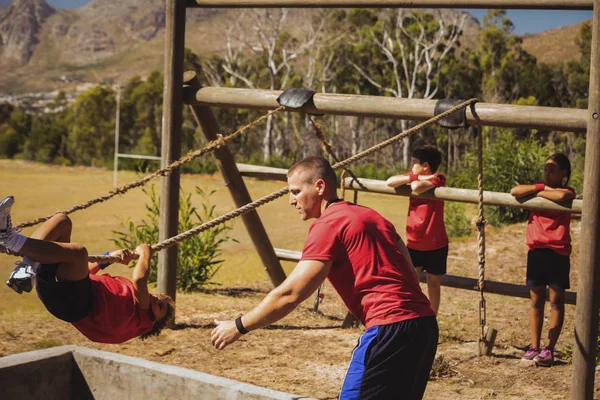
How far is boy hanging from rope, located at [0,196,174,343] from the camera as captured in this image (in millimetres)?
3836

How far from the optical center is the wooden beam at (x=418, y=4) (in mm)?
5031

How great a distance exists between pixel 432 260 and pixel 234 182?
199cm

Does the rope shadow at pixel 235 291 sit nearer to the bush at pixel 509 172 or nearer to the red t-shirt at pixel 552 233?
the red t-shirt at pixel 552 233

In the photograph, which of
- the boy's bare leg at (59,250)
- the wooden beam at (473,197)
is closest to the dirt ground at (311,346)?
the wooden beam at (473,197)

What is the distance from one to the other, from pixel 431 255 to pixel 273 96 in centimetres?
184

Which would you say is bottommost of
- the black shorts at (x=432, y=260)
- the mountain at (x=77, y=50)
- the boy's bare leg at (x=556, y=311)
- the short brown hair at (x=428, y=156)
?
the boy's bare leg at (x=556, y=311)

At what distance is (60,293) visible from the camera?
4.10 metres

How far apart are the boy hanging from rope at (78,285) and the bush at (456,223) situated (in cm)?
1012

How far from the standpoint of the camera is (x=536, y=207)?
5785mm

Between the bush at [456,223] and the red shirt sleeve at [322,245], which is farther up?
the red shirt sleeve at [322,245]

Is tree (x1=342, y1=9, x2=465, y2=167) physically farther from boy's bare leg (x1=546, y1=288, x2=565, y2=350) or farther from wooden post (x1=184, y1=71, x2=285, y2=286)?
boy's bare leg (x1=546, y1=288, x2=565, y2=350)

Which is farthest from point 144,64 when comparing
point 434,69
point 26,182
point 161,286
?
point 161,286

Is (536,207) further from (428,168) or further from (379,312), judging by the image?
(379,312)

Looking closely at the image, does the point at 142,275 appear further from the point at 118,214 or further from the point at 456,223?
the point at 118,214
